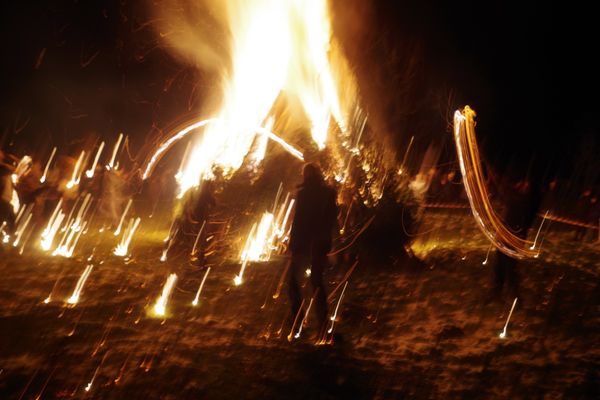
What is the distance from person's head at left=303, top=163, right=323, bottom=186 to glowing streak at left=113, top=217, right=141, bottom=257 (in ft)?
16.9

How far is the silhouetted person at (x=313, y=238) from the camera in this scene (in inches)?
240

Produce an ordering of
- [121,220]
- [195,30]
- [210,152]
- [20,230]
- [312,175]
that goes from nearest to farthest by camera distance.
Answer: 1. [312,175]
2. [20,230]
3. [121,220]
4. [210,152]
5. [195,30]

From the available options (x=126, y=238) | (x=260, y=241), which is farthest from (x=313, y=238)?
(x=126, y=238)

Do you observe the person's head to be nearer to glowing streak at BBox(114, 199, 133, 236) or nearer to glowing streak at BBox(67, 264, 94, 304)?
glowing streak at BBox(67, 264, 94, 304)

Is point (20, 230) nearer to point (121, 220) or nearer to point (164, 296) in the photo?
point (121, 220)

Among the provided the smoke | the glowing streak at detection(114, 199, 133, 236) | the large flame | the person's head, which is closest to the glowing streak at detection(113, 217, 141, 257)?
the glowing streak at detection(114, 199, 133, 236)

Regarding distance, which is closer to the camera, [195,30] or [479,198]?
[479,198]

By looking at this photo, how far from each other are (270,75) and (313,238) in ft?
25.6

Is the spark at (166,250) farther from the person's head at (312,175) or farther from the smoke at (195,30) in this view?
the smoke at (195,30)

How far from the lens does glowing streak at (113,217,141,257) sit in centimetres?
999

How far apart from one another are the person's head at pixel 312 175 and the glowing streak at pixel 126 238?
5.15 metres

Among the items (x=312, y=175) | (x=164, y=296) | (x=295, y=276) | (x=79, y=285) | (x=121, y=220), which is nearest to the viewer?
(x=295, y=276)

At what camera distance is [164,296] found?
7754mm

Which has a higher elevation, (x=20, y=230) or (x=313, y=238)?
(x=313, y=238)
